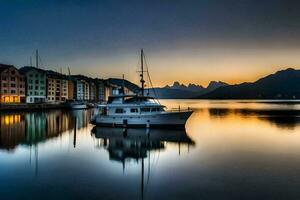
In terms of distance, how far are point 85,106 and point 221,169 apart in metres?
96.7

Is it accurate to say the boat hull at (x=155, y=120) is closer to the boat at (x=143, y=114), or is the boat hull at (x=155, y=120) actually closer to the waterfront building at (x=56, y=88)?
the boat at (x=143, y=114)

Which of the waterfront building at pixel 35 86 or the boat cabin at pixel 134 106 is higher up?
the waterfront building at pixel 35 86

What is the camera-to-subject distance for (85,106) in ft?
367

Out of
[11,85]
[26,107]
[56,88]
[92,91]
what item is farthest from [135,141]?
[92,91]

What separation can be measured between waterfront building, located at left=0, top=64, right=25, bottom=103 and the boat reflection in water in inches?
2516

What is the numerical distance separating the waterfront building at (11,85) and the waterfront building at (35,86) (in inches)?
159

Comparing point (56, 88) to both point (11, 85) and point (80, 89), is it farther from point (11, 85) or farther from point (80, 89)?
point (11, 85)

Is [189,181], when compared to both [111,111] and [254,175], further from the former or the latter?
[111,111]

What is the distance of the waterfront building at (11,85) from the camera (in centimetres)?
9400

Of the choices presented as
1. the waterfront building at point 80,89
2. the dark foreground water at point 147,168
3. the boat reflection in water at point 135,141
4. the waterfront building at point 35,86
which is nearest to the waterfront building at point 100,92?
the waterfront building at point 80,89

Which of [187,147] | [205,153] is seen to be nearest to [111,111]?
[187,147]

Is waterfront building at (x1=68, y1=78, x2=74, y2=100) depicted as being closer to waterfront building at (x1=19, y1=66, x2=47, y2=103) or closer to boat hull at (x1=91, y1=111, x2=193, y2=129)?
waterfront building at (x1=19, y1=66, x2=47, y2=103)

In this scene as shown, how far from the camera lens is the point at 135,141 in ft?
107

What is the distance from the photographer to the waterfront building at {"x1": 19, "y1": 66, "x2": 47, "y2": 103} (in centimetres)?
10762
